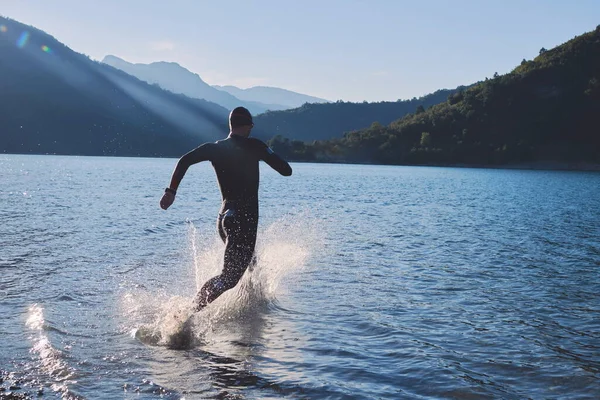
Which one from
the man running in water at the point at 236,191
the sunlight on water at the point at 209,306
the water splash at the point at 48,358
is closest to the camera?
the water splash at the point at 48,358

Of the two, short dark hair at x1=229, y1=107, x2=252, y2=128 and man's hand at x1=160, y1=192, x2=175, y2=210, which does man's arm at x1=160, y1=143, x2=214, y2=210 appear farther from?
short dark hair at x1=229, y1=107, x2=252, y2=128

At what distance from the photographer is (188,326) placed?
8.10 m

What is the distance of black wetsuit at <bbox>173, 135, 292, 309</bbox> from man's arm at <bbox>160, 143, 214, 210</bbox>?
14 centimetres

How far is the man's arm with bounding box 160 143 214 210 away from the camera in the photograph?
7.57 meters

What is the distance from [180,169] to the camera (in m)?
7.76

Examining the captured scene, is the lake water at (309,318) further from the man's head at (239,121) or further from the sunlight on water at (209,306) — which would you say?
the man's head at (239,121)

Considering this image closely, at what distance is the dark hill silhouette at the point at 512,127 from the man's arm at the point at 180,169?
15822cm

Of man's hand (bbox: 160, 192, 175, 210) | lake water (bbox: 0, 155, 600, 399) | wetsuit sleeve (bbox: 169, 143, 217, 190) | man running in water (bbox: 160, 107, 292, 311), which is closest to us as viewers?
lake water (bbox: 0, 155, 600, 399)

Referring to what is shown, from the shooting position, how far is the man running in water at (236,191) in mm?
→ 8250

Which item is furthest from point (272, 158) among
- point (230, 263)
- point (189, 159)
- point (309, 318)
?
point (309, 318)

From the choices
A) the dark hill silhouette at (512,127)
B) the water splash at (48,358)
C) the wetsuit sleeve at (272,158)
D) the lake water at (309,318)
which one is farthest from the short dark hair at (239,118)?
the dark hill silhouette at (512,127)

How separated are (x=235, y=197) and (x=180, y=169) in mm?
950

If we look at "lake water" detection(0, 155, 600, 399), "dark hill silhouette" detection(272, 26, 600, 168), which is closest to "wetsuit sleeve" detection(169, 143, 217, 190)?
"lake water" detection(0, 155, 600, 399)

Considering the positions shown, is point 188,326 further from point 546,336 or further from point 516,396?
point 546,336
